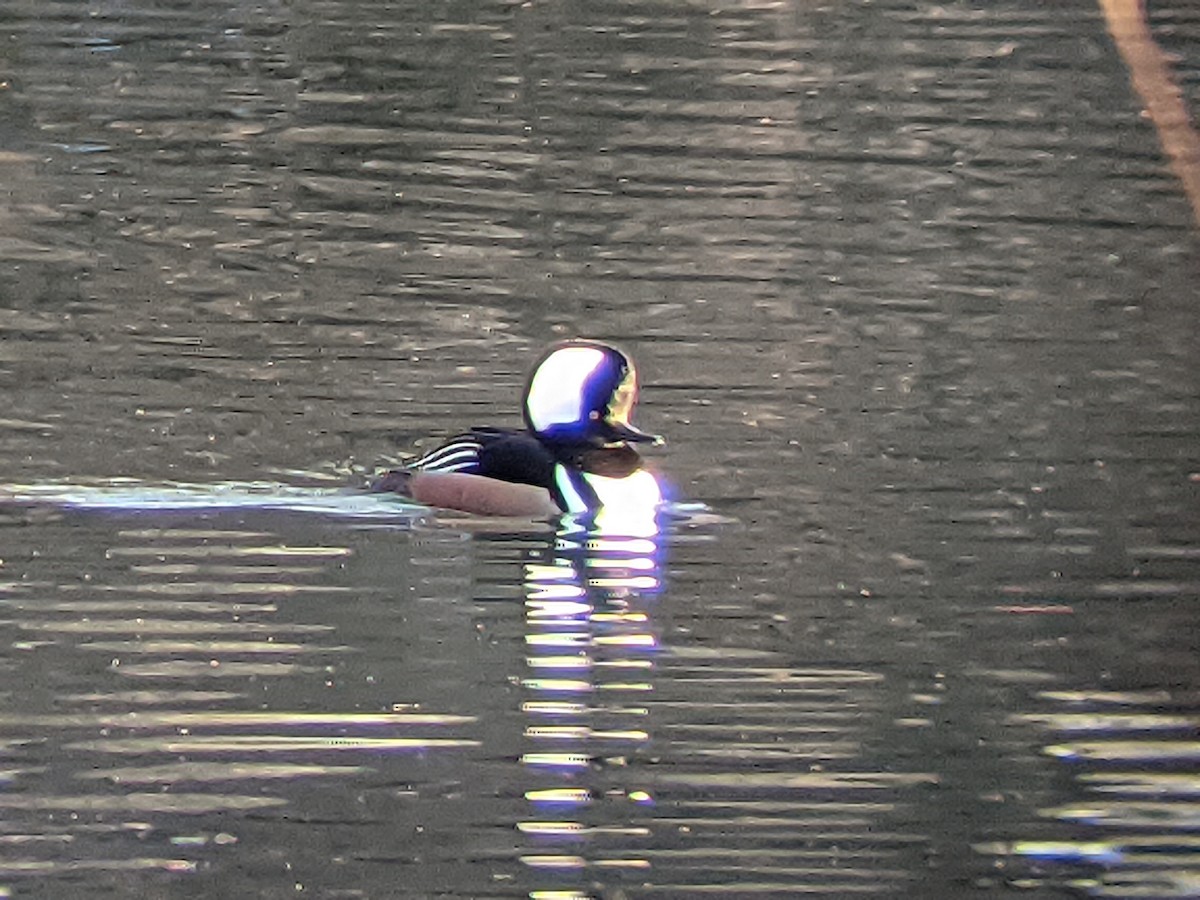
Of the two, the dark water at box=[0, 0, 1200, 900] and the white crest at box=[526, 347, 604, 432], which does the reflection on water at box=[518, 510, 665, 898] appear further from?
the white crest at box=[526, 347, 604, 432]

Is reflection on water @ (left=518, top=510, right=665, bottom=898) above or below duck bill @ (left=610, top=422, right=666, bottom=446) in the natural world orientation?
above

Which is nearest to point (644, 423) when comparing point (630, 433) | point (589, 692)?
point (630, 433)

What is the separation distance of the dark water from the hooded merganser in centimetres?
3

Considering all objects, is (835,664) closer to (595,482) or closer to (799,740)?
(799,740)

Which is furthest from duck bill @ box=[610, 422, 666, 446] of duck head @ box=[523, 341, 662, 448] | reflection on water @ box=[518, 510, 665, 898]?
reflection on water @ box=[518, 510, 665, 898]

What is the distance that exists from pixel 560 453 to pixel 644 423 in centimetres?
9

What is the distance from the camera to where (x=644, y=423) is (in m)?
1.69

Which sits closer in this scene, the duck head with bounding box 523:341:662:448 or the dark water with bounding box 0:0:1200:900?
the dark water with bounding box 0:0:1200:900

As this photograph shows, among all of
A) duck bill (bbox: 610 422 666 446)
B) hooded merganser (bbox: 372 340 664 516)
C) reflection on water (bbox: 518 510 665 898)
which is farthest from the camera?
duck bill (bbox: 610 422 666 446)

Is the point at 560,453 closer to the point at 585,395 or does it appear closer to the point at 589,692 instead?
the point at 585,395

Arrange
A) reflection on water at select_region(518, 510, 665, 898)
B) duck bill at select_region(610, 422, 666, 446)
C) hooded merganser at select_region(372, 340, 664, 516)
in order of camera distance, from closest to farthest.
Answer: reflection on water at select_region(518, 510, 665, 898), hooded merganser at select_region(372, 340, 664, 516), duck bill at select_region(610, 422, 666, 446)

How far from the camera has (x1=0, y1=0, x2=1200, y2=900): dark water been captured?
920 millimetres

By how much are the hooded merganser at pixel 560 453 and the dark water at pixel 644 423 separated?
3cm

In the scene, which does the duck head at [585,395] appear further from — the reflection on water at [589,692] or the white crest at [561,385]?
the reflection on water at [589,692]
